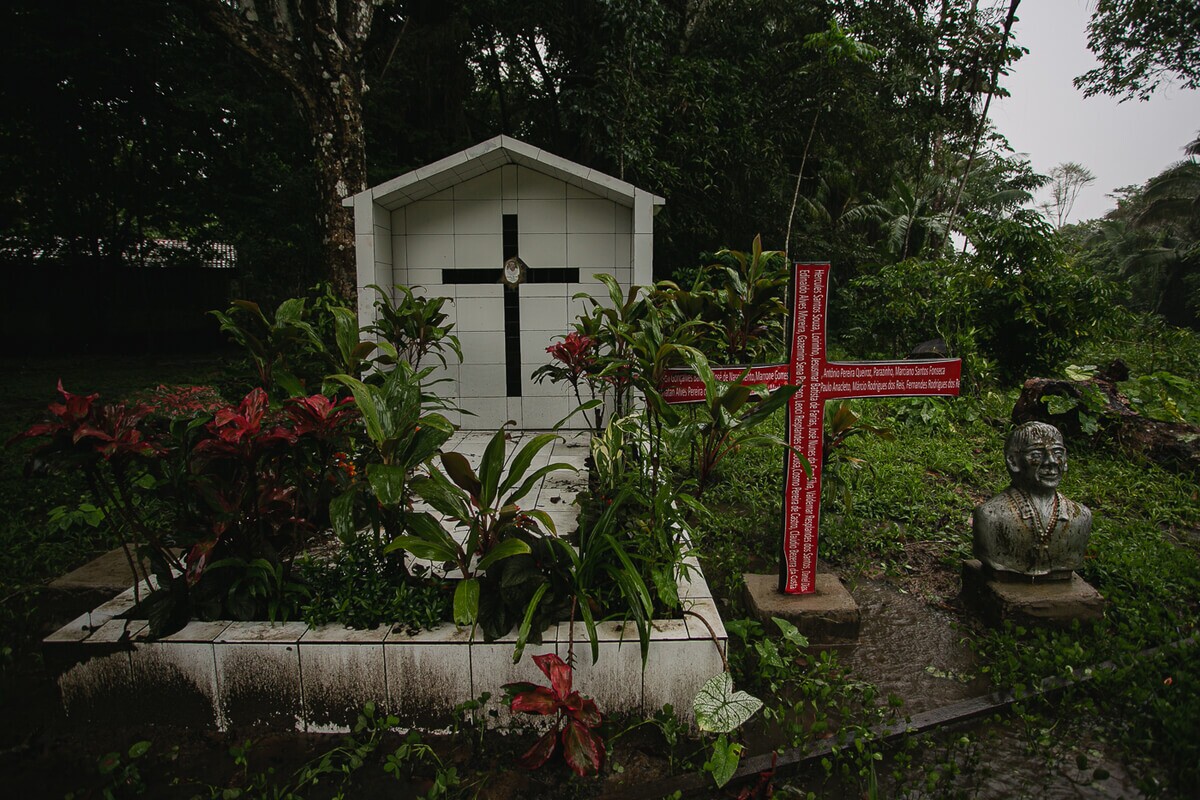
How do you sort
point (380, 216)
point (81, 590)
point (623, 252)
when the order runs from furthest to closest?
point (623, 252)
point (380, 216)
point (81, 590)

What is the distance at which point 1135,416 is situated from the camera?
5.20 m

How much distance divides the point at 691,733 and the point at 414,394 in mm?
1665

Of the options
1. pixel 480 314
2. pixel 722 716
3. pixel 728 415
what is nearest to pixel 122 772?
pixel 722 716

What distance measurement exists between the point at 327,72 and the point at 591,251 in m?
3.10

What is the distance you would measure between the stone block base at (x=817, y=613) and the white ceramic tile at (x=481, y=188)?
4.35 m

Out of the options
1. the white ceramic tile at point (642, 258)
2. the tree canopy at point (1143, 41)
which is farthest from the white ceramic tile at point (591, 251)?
the tree canopy at point (1143, 41)

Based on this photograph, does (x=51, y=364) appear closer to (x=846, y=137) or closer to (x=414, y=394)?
(x=414, y=394)

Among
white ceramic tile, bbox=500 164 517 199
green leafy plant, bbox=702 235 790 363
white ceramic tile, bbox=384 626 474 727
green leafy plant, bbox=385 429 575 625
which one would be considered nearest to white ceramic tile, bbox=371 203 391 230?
white ceramic tile, bbox=500 164 517 199

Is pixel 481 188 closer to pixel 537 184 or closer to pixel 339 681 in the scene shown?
pixel 537 184

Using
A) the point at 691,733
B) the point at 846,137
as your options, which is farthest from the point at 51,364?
the point at 846,137

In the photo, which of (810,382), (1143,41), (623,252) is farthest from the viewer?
(1143,41)

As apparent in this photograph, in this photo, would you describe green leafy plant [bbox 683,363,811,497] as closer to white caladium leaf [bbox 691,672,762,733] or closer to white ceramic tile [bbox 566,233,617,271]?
white caladium leaf [bbox 691,672,762,733]

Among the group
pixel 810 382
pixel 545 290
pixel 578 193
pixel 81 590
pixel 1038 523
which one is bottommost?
pixel 81 590

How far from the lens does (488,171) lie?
589 cm
